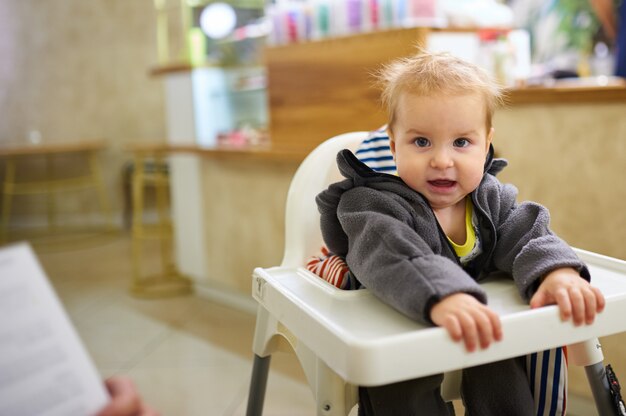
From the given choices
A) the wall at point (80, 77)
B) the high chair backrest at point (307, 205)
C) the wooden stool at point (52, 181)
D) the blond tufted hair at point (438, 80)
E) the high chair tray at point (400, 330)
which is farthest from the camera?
the wall at point (80, 77)

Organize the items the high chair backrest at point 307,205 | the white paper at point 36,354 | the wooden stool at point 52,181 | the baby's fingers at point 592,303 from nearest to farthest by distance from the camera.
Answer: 1. the white paper at point 36,354
2. the baby's fingers at point 592,303
3. the high chair backrest at point 307,205
4. the wooden stool at point 52,181

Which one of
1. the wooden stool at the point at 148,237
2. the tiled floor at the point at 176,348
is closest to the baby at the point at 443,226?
the tiled floor at the point at 176,348

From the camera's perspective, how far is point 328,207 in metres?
1.02

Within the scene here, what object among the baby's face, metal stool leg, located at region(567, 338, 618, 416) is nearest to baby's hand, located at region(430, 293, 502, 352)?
the baby's face

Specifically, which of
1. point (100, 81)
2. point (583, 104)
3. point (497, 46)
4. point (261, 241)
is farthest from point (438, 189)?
point (100, 81)

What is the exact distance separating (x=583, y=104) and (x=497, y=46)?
0.42m

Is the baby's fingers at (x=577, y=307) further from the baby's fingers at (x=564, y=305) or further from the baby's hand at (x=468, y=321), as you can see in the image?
the baby's hand at (x=468, y=321)

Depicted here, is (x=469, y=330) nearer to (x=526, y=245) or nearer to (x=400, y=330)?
(x=400, y=330)

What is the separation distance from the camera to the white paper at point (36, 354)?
49cm

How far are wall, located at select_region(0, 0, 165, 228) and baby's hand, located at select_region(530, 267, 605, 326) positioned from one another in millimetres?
4871

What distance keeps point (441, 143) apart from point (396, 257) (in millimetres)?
207

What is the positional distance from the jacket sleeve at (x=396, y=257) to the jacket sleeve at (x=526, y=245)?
106mm

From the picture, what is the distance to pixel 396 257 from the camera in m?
0.79

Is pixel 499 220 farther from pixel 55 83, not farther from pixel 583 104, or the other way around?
pixel 55 83
